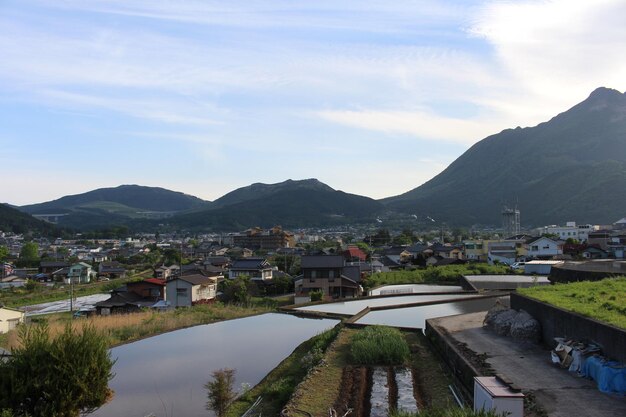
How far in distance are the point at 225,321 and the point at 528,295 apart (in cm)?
1071

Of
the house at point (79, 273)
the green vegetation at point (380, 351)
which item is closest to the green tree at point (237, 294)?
the green vegetation at point (380, 351)

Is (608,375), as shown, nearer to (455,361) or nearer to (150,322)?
(455,361)

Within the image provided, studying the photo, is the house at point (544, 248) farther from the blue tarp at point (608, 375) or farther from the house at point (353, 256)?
the blue tarp at point (608, 375)

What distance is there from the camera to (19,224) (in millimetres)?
125625

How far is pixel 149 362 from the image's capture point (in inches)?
504

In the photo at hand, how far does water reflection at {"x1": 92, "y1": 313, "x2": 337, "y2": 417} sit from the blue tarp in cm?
610

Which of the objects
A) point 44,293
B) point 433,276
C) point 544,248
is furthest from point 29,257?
point 544,248

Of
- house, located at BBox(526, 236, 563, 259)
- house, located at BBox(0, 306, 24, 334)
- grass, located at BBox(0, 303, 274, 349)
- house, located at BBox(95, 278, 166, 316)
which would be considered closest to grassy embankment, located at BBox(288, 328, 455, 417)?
grass, located at BBox(0, 303, 274, 349)

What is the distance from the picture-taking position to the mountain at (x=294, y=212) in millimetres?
152250

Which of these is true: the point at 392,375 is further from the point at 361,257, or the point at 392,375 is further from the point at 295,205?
the point at 295,205

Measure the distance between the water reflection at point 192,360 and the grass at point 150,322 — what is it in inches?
25.7

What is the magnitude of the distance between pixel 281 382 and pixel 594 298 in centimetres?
625

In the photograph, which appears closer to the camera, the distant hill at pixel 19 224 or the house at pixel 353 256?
the house at pixel 353 256

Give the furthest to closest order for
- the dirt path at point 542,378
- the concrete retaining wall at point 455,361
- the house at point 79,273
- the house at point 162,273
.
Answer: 1. the house at point 79,273
2. the house at point 162,273
3. the concrete retaining wall at point 455,361
4. the dirt path at point 542,378
